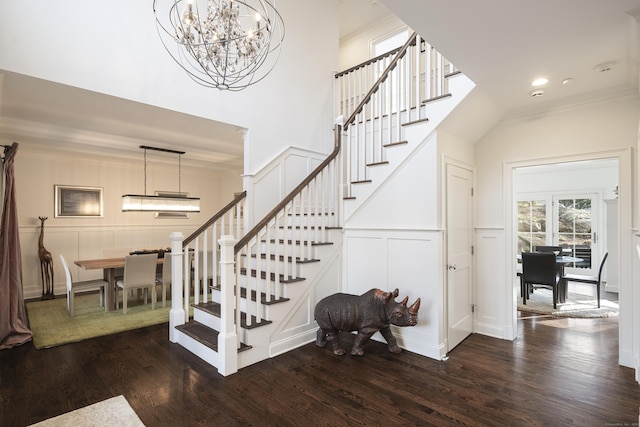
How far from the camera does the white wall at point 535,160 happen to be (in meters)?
2.97

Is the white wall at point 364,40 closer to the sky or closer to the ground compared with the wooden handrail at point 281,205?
closer to the sky

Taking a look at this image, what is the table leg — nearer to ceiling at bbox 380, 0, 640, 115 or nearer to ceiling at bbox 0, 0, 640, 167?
ceiling at bbox 0, 0, 640, 167

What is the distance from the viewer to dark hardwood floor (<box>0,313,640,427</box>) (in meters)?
Answer: 2.18

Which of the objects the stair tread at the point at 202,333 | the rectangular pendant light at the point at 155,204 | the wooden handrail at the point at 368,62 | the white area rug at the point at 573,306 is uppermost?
the wooden handrail at the point at 368,62

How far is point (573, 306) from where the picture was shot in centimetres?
492

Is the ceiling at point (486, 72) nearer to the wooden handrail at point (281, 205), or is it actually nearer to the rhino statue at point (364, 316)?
the wooden handrail at point (281, 205)

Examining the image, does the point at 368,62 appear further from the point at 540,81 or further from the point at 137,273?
the point at 137,273

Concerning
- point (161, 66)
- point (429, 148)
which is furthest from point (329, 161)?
point (161, 66)

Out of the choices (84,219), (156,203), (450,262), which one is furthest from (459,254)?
(84,219)

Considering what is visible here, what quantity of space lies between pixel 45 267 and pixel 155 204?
2.61 meters

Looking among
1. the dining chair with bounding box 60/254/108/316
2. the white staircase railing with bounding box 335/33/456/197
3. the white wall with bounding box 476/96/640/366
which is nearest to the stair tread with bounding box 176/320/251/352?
the dining chair with bounding box 60/254/108/316

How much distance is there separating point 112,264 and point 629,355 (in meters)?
6.40

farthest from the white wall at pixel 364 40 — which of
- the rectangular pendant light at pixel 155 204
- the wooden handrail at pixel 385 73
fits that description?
the rectangular pendant light at pixel 155 204

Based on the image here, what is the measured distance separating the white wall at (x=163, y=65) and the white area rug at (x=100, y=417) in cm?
278
